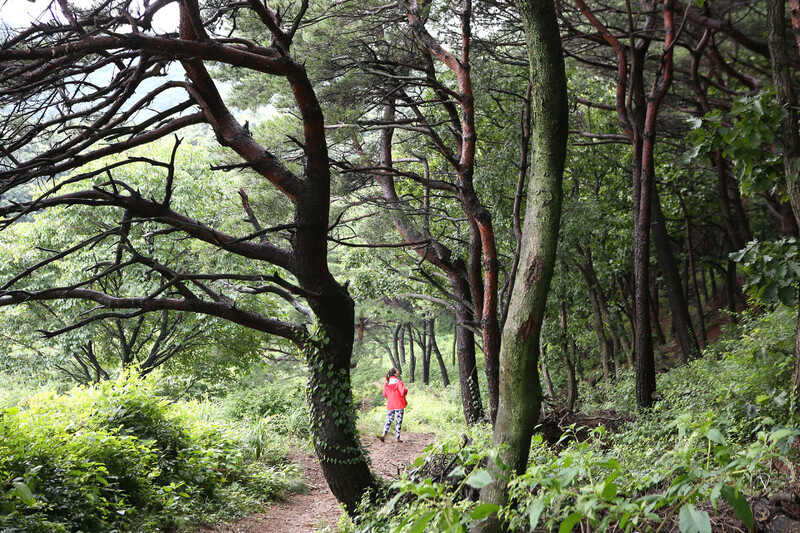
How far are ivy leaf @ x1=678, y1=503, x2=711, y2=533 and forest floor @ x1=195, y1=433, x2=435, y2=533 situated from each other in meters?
3.50

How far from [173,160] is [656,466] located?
462cm

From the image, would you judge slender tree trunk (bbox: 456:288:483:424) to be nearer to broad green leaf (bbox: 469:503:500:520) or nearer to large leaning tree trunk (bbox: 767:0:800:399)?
large leaning tree trunk (bbox: 767:0:800:399)

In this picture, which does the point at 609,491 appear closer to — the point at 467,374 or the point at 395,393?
the point at 467,374

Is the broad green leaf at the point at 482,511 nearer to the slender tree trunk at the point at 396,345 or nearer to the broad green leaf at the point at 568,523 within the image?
the broad green leaf at the point at 568,523

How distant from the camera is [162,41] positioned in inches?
152

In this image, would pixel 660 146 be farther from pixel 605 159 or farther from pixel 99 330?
pixel 99 330

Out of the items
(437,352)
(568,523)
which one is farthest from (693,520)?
(437,352)

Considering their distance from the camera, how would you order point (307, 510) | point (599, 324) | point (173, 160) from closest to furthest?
point (173, 160) < point (307, 510) < point (599, 324)

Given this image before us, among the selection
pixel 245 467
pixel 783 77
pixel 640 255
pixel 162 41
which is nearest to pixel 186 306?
pixel 162 41

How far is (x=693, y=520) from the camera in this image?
5.71 feet

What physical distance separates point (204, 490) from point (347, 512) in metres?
2.71

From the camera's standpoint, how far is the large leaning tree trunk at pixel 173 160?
433cm

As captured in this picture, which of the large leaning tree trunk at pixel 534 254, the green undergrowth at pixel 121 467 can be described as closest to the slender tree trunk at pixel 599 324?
the green undergrowth at pixel 121 467

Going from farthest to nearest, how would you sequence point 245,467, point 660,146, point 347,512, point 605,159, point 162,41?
point 660,146
point 605,159
point 245,467
point 347,512
point 162,41
